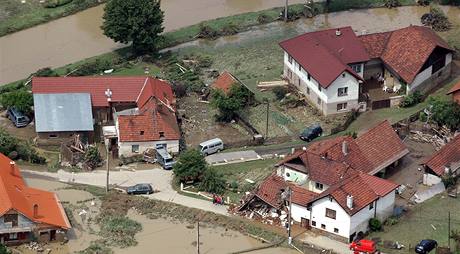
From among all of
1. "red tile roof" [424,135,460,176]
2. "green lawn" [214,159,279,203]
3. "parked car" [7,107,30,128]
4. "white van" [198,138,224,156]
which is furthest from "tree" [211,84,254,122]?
"red tile roof" [424,135,460,176]

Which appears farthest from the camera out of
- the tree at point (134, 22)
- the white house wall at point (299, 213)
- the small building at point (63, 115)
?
the tree at point (134, 22)

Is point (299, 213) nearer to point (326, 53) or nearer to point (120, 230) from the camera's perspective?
point (120, 230)

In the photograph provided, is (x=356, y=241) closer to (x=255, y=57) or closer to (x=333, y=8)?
(x=255, y=57)

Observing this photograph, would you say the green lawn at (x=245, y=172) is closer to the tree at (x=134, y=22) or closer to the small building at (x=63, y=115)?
the small building at (x=63, y=115)

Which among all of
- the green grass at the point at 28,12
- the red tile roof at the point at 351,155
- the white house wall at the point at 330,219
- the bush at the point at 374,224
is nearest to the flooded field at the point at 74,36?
the green grass at the point at 28,12

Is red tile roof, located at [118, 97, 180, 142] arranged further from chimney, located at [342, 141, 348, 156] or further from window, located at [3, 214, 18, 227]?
window, located at [3, 214, 18, 227]

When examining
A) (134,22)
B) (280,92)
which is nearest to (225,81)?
(280,92)
